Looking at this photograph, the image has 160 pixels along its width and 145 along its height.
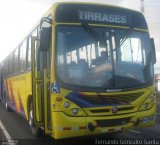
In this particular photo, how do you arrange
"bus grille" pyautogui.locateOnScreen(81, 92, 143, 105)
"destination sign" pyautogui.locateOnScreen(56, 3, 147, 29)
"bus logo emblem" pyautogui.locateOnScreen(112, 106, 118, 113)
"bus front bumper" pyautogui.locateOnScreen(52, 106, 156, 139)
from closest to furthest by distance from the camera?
1. "bus front bumper" pyautogui.locateOnScreen(52, 106, 156, 139)
2. "bus grille" pyautogui.locateOnScreen(81, 92, 143, 105)
3. "bus logo emblem" pyautogui.locateOnScreen(112, 106, 118, 113)
4. "destination sign" pyautogui.locateOnScreen(56, 3, 147, 29)

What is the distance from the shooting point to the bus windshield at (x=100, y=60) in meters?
9.30

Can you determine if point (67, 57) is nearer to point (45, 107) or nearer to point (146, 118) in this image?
point (45, 107)

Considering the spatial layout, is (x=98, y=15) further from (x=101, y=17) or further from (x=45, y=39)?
(x=45, y=39)

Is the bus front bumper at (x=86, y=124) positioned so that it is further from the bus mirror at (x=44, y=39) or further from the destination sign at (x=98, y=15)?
the destination sign at (x=98, y=15)

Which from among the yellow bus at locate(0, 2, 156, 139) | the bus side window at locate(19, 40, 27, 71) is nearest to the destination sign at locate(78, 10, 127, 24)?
the yellow bus at locate(0, 2, 156, 139)

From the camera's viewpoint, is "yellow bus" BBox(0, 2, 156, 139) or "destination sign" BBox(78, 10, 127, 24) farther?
"destination sign" BBox(78, 10, 127, 24)

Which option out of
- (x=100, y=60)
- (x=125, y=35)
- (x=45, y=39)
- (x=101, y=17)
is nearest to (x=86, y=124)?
(x=100, y=60)

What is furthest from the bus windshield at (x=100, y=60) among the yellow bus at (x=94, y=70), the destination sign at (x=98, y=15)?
the destination sign at (x=98, y=15)

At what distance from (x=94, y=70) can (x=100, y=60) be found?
0.31 meters

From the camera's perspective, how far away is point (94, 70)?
941cm

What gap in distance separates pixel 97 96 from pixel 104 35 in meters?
1.55

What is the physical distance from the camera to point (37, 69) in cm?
1068

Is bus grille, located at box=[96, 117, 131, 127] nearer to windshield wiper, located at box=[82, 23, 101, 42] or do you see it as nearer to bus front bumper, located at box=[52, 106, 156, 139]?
bus front bumper, located at box=[52, 106, 156, 139]

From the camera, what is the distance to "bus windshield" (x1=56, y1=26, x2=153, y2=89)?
9305 millimetres
